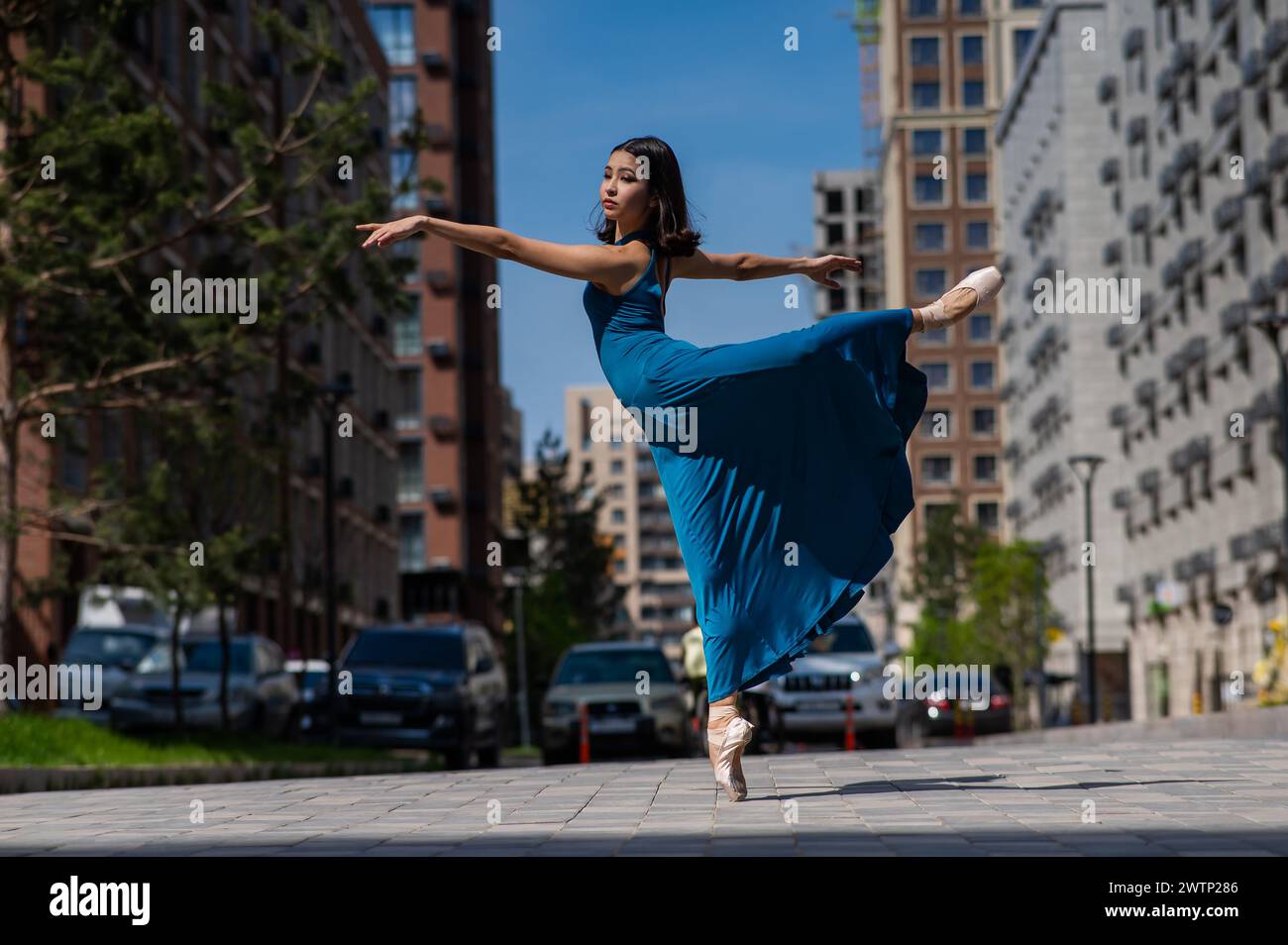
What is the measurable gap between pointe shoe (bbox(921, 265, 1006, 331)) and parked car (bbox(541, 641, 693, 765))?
15666 mm

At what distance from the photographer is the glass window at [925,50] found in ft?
399

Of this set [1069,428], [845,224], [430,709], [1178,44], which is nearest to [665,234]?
[430,709]

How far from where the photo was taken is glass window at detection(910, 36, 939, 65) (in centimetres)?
12156

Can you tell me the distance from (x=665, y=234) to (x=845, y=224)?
5637 inches

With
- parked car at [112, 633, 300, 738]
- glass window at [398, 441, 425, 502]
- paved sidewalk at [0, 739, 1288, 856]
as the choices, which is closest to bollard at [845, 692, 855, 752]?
parked car at [112, 633, 300, 738]

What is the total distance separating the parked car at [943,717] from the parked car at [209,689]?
1313 cm

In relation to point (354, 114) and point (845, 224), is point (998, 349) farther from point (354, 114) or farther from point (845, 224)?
point (354, 114)

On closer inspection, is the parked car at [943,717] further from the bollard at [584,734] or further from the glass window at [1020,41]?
the glass window at [1020,41]

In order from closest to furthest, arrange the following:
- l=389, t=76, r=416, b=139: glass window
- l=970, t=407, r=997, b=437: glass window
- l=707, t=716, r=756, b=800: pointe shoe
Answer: l=707, t=716, r=756, b=800: pointe shoe < l=389, t=76, r=416, b=139: glass window < l=970, t=407, r=997, b=437: glass window

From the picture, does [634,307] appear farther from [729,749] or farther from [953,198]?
[953,198]

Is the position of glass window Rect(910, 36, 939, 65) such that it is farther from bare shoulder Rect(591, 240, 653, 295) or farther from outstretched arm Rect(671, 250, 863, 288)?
bare shoulder Rect(591, 240, 653, 295)

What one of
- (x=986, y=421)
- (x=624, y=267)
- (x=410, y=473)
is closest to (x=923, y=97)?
(x=986, y=421)

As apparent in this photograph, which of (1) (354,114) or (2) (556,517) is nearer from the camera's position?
(1) (354,114)
